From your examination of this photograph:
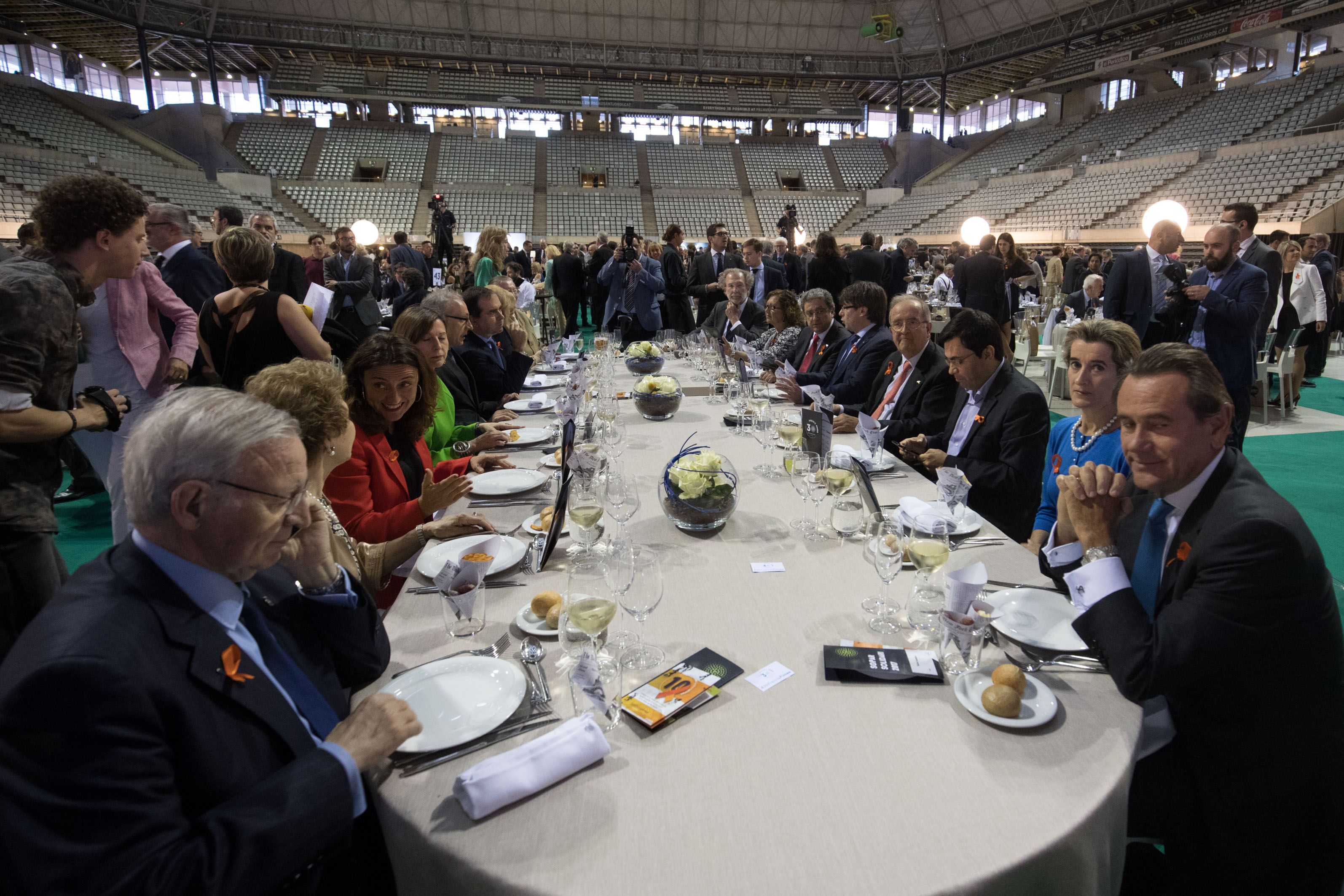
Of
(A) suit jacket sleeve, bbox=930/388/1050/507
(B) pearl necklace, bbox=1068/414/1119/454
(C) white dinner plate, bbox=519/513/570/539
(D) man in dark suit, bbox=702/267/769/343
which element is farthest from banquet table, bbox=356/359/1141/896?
(D) man in dark suit, bbox=702/267/769/343

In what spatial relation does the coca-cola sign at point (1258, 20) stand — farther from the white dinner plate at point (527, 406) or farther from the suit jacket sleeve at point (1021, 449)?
the white dinner plate at point (527, 406)

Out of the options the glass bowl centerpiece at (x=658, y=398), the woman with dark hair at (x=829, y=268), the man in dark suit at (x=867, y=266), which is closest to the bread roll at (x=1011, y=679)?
the glass bowl centerpiece at (x=658, y=398)

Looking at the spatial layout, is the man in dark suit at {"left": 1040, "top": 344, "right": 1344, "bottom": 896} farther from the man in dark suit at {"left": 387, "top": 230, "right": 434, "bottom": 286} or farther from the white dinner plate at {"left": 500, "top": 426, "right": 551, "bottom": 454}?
the man in dark suit at {"left": 387, "top": 230, "right": 434, "bottom": 286}

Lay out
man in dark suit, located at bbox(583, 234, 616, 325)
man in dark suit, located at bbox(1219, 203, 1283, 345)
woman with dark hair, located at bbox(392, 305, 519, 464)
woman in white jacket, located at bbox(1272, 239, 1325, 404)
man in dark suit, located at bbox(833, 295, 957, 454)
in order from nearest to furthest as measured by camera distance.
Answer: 1. woman with dark hair, located at bbox(392, 305, 519, 464)
2. man in dark suit, located at bbox(833, 295, 957, 454)
3. man in dark suit, located at bbox(1219, 203, 1283, 345)
4. woman in white jacket, located at bbox(1272, 239, 1325, 404)
5. man in dark suit, located at bbox(583, 234, 616, 325)

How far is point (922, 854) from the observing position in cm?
93

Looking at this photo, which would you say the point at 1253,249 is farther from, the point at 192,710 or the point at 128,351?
the point at 128,351

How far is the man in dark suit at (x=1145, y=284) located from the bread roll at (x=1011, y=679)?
483 centimetres

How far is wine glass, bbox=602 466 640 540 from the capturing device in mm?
2018

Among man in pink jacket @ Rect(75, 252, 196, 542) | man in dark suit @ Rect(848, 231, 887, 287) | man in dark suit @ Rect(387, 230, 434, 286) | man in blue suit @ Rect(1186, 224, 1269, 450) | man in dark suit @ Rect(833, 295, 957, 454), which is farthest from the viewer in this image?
man in dark suit @ Rect(387, 230, 434, 286)

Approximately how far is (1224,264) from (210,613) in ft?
18.4

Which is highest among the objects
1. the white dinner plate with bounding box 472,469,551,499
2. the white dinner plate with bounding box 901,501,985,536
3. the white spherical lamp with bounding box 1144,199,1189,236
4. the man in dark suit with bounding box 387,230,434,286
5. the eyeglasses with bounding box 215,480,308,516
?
the man in dark suit with bounding box 387,230,434,286

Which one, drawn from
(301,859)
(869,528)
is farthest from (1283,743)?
(301,859)

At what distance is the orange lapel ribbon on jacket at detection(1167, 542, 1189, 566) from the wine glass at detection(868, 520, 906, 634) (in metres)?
0.54

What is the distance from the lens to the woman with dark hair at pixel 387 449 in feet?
7.02
